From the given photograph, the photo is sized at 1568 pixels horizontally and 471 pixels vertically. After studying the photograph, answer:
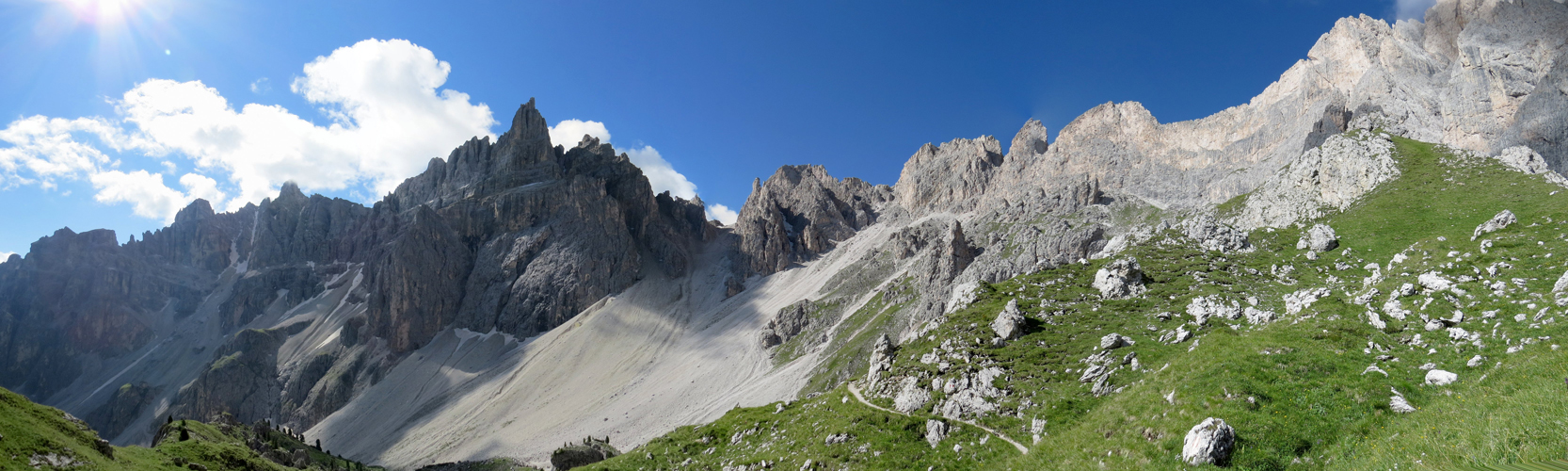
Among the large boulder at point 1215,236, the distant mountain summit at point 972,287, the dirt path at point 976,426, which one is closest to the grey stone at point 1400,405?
the distant mountain summit at point 972,287

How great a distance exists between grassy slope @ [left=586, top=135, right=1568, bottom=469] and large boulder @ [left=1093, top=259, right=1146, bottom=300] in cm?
102

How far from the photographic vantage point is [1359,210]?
52.1m

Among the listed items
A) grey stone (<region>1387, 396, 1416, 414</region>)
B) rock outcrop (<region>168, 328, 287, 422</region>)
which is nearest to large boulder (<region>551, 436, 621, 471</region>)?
grey stone (<region>1387, 396, 1416, 414</region>)

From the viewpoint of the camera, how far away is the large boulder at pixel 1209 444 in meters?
17.3

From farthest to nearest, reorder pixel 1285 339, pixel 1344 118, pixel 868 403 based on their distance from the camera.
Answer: pixel 1344 118
pixel 868 403
pixel 1285 339

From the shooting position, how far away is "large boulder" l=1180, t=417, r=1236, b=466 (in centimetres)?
1731

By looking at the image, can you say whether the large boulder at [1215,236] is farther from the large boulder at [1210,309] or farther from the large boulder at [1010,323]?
the large boulder at [1010,323]

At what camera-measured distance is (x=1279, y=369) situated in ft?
70.8

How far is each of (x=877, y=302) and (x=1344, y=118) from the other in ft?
337

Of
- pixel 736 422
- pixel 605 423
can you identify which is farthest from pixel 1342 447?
pixel 605 423

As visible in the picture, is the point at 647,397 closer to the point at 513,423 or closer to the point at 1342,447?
the point at 513,423

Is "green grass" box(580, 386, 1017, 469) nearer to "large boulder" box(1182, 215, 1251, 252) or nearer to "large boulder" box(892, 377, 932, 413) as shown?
"large boulder" box(892, 377, 932, 413)

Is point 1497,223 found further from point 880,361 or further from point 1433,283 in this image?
point 880,361

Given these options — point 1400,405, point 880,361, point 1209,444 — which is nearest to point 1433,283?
point 1400,405
